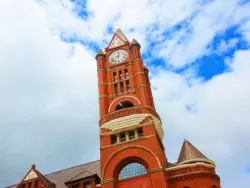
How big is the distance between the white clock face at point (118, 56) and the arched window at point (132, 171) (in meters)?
16.0

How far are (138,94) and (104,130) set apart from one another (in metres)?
6.37

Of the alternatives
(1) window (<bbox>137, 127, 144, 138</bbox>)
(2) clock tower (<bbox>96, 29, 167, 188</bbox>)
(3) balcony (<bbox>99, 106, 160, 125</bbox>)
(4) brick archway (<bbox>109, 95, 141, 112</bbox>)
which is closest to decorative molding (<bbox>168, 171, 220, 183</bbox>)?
(2) clock tower (<bbox>96, 29, 167, 188</bbox>)

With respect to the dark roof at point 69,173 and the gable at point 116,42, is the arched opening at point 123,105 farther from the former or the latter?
the gable at point 116,42

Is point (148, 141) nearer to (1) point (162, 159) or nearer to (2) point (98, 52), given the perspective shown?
(1) point (162, 159)

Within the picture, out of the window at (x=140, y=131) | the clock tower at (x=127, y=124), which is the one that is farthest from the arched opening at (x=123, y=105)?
the window at (x=140, y=131)

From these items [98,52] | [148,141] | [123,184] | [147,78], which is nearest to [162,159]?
[148,141]

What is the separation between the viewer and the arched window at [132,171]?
38934mm

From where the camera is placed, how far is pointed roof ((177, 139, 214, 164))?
3894 cm

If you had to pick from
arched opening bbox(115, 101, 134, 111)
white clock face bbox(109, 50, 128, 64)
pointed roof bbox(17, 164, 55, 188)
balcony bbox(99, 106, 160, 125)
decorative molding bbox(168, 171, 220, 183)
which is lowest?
decorative molding bbox(168, 171, 220, 183)

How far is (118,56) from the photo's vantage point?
5022 centimetres

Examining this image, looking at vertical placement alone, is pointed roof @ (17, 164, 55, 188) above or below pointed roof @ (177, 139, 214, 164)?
above

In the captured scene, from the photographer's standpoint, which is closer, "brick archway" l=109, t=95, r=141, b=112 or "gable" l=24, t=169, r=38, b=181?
"brick archway" l=109, t=95, r=141, b=112

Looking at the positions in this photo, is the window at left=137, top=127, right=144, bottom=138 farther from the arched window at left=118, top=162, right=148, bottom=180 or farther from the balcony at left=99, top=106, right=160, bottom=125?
the arched window at left=118, top=162, right=148, bottom=180

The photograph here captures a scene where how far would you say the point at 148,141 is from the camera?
3988 centimetres
